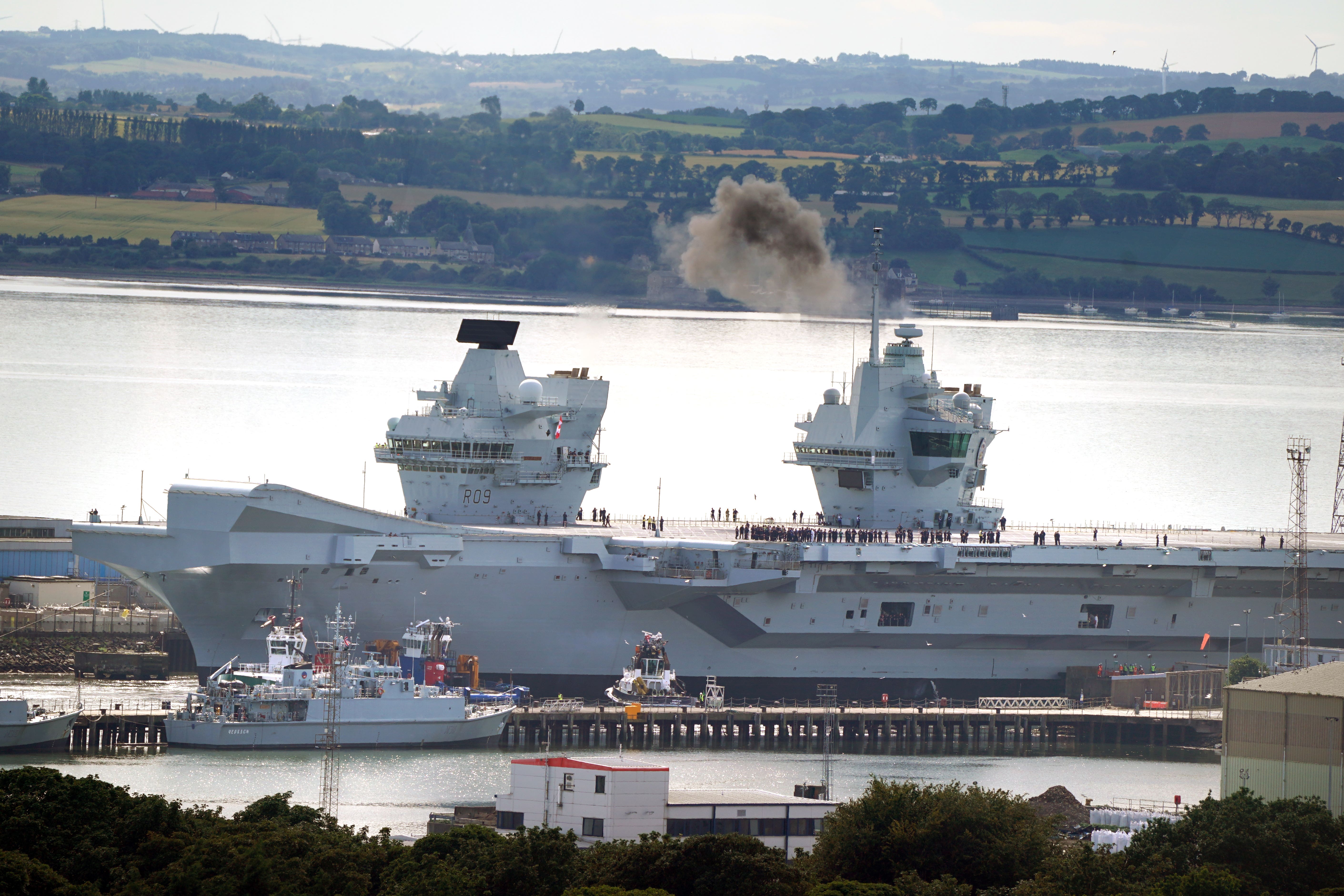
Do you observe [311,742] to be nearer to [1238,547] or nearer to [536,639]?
[536,639]

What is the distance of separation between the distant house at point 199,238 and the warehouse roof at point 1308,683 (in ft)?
292

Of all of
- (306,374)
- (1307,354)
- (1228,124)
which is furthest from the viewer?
(1228,124)

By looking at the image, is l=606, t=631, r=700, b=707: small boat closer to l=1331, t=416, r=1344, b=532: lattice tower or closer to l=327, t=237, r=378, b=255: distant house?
l=1331, t=416, r=1344, b=532: lattice tower

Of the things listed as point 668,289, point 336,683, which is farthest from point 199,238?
point 336,683

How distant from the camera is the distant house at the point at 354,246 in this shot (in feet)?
349

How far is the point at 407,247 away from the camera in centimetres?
10362

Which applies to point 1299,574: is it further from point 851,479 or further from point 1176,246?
point 1176,246

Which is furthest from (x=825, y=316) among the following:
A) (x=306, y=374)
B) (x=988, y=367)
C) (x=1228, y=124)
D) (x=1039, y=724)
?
(x=1228, y=124)

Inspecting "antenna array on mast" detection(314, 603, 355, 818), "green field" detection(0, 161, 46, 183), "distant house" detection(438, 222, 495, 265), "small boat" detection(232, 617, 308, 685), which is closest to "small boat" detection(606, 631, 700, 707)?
"antenna array on mast" detection(314, 603, 355, 818)

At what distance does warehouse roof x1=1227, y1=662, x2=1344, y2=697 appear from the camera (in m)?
27.9

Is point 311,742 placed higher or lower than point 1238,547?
lower

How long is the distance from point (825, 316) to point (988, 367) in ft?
195

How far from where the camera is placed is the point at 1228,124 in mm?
154500

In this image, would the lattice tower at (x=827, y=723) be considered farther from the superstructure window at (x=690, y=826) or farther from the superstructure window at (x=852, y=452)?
the superstructure window at (x=690, y=826)
